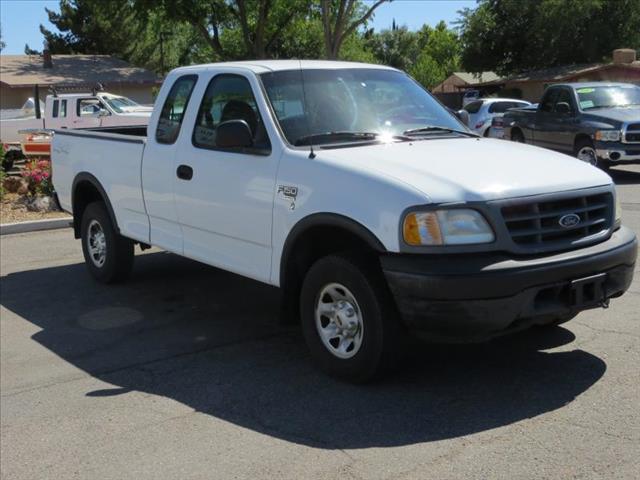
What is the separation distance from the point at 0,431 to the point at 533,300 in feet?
10.6

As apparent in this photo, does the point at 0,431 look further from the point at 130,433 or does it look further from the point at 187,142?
the point at 187,142

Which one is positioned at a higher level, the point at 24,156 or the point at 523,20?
the point at 523,20

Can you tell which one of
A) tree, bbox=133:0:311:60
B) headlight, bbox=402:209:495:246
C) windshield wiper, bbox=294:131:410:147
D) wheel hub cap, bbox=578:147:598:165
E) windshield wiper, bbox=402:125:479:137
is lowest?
wheel hub cap, bbox=578:147:598:165

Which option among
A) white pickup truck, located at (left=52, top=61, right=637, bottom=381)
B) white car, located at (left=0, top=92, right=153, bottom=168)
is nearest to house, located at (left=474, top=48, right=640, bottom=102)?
white car, located at (left=0, top=92, right=153, bottom=168)

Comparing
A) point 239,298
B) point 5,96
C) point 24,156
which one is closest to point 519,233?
point 239,298

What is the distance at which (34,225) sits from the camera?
11656 mm

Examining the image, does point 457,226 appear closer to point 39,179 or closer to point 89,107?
point 39,179

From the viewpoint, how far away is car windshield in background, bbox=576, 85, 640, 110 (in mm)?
15859

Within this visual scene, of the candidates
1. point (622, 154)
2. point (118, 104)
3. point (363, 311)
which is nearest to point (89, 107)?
point (118, 104)

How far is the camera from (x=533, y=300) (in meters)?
4.56

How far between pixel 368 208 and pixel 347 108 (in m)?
1.29

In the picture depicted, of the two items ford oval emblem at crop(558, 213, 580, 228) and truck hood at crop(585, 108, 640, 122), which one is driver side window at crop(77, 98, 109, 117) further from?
ford oval emblem at crop(558, 213, 580, 228)

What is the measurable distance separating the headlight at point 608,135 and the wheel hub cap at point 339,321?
1110cm

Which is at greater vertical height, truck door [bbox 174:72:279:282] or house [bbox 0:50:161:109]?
house [bbox 0:50:161:109]
